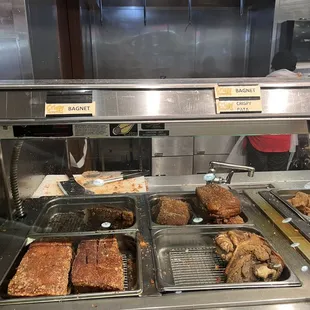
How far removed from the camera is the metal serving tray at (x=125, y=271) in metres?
1.06

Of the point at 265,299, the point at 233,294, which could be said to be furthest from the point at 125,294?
the point at 265,299

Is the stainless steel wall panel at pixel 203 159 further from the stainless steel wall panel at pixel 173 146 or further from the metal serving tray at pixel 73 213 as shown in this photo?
the metal serving tray at pixel 73 213

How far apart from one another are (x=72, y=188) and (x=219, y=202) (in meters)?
0.85

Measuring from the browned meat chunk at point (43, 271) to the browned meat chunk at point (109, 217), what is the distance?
0.24m

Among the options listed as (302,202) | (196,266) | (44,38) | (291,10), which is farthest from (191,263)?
(291,10)

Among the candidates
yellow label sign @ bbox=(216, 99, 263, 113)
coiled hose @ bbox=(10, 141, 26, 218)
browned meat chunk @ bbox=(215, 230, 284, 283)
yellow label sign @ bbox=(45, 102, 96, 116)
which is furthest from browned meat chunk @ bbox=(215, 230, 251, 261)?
coiled hose @ bbox=(10, 141, 26, 218)

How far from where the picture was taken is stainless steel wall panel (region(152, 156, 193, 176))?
13.0 ft

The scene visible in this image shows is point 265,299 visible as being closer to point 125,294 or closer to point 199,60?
point 125,294

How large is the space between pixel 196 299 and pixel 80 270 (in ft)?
1.44

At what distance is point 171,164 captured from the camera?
3990mm

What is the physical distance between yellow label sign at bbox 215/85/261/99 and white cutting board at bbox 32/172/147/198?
2.90 ft

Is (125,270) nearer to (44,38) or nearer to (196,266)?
(196,266)

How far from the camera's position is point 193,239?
1.46 metres

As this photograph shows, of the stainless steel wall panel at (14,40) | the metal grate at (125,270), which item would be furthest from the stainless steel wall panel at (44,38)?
the metal grate at (125,270)
